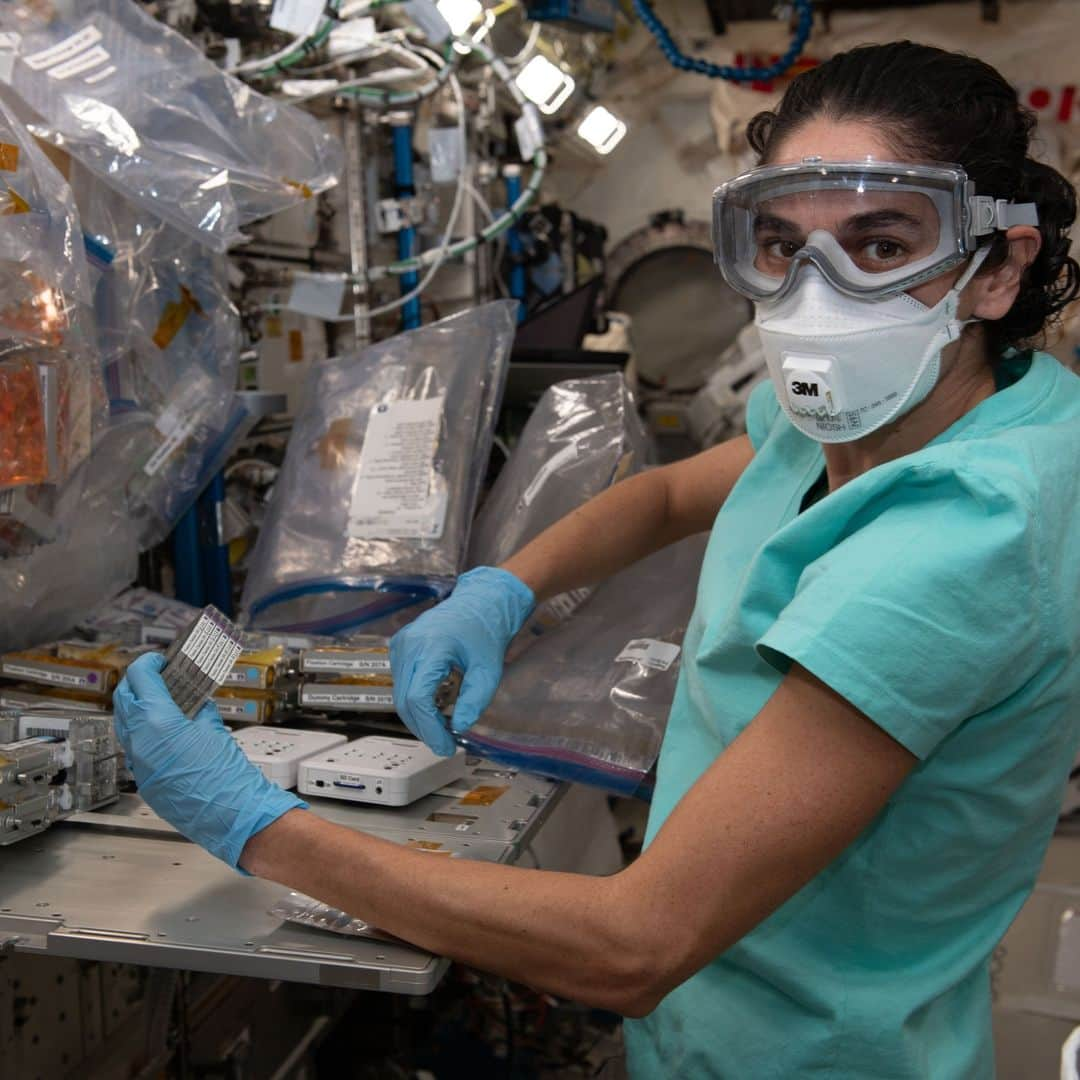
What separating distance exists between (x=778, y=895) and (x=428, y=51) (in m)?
2.22

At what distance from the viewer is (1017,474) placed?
0.99 m

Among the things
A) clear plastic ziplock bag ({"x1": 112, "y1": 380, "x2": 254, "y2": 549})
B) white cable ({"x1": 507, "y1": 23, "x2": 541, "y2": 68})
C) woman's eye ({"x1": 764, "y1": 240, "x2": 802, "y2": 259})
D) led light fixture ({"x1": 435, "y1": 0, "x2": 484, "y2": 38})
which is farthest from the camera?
white cable ({"x1": 507, "y1": 23, "x2": 541, "y2": 68})

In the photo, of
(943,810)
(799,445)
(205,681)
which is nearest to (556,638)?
(799,445)

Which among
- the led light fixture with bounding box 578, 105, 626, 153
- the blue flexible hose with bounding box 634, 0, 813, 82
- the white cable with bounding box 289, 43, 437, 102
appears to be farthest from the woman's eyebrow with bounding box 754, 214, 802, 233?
the blue flexible hose with bounding box 634, 0, 813, 82

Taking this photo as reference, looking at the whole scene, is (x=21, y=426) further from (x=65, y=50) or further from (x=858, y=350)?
(x=858, y=350)

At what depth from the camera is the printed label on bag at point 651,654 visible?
178 cm

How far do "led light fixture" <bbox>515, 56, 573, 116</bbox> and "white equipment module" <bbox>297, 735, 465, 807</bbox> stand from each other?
1.75 metres

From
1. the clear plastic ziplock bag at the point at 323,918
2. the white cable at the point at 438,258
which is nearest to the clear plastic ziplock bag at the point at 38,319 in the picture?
the clear plastic ziplock bag at the point at 323,918

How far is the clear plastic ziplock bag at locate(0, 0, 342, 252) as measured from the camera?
69.4 inches

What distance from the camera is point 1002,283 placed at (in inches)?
46.3

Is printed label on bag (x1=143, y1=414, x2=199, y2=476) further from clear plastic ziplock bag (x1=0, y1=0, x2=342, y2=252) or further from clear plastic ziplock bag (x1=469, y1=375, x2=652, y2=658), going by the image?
clear plastic ziplock bag (x1=469, y1=375, x2=652, y2=658)

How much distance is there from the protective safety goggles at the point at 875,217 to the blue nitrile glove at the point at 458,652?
595 millimetres

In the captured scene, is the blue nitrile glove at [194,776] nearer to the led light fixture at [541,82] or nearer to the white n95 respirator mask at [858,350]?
the white n95 respirator mask at [858,350]

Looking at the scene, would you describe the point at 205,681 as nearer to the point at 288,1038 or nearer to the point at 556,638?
the point at 556,638
